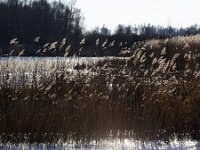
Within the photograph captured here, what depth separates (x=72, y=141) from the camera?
20.2 ft

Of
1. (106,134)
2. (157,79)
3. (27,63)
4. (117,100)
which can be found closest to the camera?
(106,134)

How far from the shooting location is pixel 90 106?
6652mm

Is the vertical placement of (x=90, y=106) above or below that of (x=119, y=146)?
above

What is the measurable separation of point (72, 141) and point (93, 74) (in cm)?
220

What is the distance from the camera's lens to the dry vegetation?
6.27m

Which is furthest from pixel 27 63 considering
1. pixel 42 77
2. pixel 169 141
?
pixel 169 141

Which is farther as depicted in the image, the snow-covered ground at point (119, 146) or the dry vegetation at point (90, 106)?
the dry vegetation at point (90, 106)

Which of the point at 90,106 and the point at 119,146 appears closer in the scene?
the point at 119,146

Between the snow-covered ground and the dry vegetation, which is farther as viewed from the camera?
the dry vegetation

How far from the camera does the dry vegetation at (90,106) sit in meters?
6.27

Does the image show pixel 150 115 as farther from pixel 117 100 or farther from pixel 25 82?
Result: pixel 25 82

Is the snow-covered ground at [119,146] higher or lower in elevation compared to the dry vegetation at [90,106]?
lower

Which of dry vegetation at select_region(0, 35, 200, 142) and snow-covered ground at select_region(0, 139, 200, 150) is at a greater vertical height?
dry vegetation at select_region(0, 35, 200, 142)

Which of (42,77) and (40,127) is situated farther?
(42,77)
